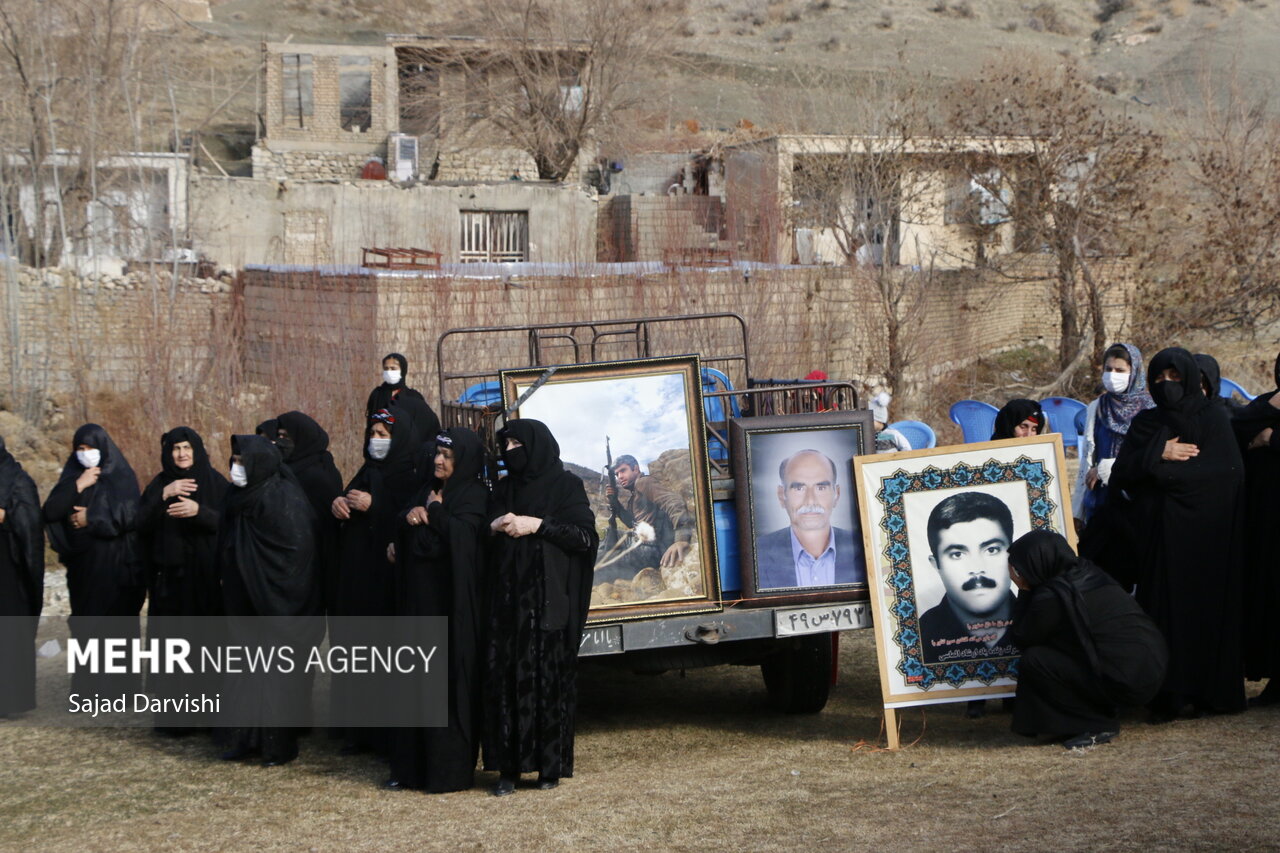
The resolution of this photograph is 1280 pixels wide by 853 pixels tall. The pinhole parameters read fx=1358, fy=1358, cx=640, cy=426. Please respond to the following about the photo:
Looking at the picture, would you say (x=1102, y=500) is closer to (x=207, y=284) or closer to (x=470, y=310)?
(x=470, y=310)

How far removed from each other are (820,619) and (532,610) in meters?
1.42

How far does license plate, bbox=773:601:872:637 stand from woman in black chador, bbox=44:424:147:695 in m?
3.71

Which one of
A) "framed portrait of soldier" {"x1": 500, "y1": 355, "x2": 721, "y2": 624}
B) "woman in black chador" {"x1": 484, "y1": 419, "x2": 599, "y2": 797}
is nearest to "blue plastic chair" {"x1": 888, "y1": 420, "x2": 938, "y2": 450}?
"framed portrait of soldier" {"x1": 500, "y1": 355, "x2": 721, "y2": 624}

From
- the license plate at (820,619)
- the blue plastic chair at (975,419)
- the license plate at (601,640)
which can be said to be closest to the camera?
the license plate at (601,640)

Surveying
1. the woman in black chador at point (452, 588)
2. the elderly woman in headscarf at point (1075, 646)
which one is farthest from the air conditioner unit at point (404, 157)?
the elderly woman in headscarf at point (1075, 646)

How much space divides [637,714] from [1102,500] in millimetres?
2754

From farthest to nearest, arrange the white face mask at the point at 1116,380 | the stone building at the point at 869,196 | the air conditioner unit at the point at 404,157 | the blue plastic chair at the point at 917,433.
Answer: the air conditioner unit at the point at 404,157, the stone building at the point at 869,196, the blue plastic chair at the point at 917,433, the white face mask at the point at 1116,380

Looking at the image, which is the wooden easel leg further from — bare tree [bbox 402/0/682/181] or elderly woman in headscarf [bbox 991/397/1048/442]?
bare tree [bbox 402/0/682/181]

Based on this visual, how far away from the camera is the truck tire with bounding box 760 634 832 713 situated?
6953mm

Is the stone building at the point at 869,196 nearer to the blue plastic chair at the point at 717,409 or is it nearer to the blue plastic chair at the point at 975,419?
the blue plastic chair at the point at 975,419

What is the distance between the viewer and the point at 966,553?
6297 mm

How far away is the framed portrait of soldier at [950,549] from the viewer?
625 centimetres

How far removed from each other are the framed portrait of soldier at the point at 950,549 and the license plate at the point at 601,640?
1197 mm

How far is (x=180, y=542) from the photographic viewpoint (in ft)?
24.1
